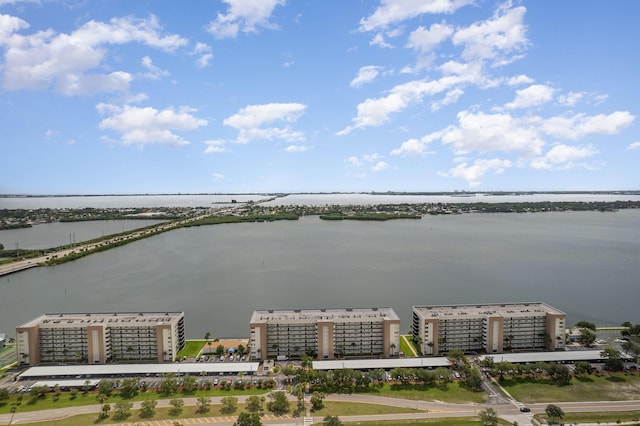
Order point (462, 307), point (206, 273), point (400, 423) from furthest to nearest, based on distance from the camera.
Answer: point (206, 273) < point (462, 307) < point (400, 423)

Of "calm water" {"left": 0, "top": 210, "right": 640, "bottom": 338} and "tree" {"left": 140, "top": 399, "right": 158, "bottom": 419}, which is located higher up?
"calm water" {"left": 0, "top": 210, "right": 640, "bottom": 338}

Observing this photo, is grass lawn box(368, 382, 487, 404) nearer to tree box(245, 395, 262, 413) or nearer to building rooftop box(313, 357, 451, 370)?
building rooftop box(313, 357, 451, 370)

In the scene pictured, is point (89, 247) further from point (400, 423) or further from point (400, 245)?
point (400, 423)

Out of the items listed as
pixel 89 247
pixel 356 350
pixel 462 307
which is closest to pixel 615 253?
pixel 462 307

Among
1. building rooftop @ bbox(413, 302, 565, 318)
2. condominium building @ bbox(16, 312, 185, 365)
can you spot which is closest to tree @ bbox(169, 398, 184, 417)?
condominium building @ bbox(16, 312, 185, 365)

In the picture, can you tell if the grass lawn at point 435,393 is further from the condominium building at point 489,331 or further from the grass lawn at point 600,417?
the condominium building at point 489,331

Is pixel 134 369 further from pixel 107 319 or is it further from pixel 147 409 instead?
pixel 107 319
